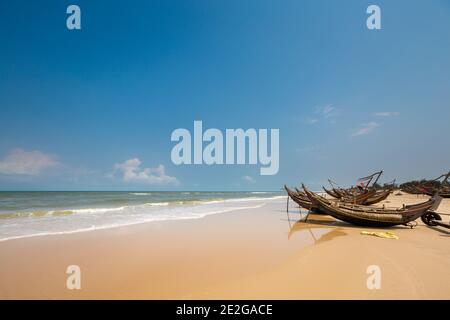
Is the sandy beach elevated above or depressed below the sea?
above

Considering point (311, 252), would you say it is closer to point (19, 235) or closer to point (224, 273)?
point (224, 273)

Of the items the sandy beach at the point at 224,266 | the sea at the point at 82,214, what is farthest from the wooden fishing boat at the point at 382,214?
the sea at the point at 82,214

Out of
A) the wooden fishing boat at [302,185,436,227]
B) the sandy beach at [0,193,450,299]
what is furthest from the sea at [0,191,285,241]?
the wooden fishing boat at [302,185,436,227]

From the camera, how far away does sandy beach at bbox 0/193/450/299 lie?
371 centimetres

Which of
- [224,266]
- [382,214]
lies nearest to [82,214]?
[224,266]

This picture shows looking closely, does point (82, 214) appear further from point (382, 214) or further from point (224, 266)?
point (382, 214)

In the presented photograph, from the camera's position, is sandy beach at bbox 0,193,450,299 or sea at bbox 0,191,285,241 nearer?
sandy beach at bbox 0,193,450,299

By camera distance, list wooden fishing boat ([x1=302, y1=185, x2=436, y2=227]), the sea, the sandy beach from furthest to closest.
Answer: wooden fishing boat ([x1=302, y1=185, x2=436, y2=227]), the sea, the sandy beach

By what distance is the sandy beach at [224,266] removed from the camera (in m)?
3.71

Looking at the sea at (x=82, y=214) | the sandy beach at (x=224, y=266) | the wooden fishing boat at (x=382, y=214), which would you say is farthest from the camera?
the wooden fishing boat at (x=382, y=214)

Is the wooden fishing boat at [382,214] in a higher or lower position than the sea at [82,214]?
higher

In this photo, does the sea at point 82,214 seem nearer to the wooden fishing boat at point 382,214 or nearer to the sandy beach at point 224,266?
the sandy beach at point 224,266

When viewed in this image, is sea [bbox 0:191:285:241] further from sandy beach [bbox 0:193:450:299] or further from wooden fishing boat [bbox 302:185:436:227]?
wooden fishing boat [bbox 302:185:436:227]
